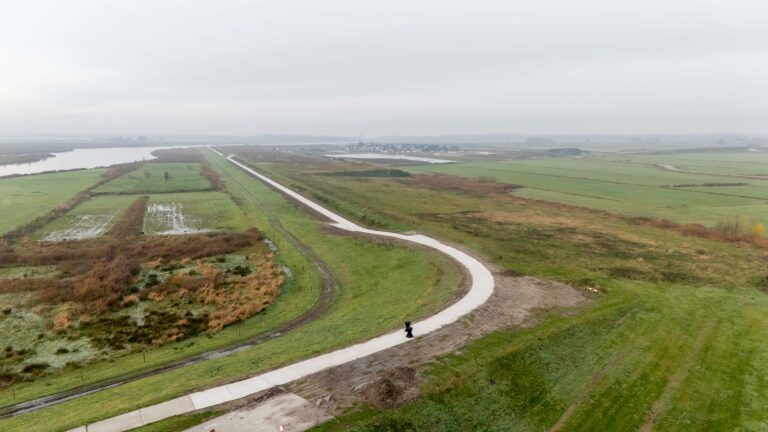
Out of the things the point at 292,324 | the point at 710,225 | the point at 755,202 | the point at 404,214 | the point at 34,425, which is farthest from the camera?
the point at 755,202

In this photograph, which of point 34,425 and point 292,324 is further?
point 292,324

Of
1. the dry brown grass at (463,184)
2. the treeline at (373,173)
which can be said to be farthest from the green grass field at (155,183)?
the dry brown grass at (463,184)

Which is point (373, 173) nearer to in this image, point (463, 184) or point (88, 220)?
point (463, 184)

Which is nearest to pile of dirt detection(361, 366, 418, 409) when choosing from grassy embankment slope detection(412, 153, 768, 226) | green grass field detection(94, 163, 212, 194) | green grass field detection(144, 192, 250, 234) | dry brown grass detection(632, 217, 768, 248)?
green grass field detection(144, 192, 250, 234)

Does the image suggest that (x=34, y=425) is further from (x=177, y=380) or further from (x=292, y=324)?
(x=292, y=324)

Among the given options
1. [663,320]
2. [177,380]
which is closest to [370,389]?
[177,380]

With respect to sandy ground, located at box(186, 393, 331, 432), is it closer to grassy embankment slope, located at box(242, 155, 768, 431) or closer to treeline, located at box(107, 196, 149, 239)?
grassy embankment slope, located at box(242, 155, 768, 431)
